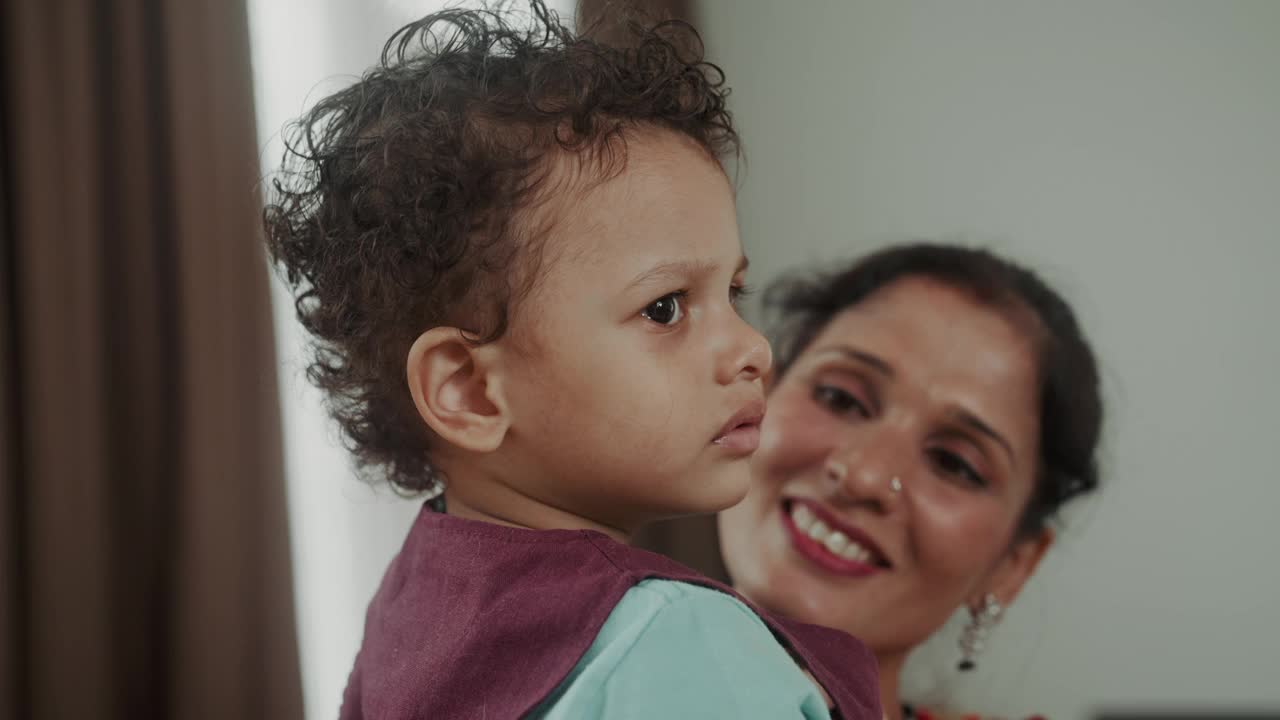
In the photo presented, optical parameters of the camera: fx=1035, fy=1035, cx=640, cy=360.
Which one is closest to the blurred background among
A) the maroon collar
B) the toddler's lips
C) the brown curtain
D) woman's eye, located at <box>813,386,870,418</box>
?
the brown curtain

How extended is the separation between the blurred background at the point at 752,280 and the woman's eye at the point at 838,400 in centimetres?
65

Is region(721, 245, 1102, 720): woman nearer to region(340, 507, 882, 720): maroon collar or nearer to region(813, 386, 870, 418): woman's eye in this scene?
region(813, 386, 870, 418): woman's eye

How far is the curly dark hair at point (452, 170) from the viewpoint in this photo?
0.84 m

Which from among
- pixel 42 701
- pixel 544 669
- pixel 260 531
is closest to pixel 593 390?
pixel 544 669

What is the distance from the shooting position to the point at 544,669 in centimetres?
75

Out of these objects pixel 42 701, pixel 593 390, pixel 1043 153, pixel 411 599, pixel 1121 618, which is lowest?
pixel 1121 618

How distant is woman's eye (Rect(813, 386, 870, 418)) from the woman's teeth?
0.57 feet

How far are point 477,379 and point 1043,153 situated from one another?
1519mm

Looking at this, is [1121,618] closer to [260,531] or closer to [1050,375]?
[1050,375]

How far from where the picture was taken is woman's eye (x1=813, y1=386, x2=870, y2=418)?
61.7 inches

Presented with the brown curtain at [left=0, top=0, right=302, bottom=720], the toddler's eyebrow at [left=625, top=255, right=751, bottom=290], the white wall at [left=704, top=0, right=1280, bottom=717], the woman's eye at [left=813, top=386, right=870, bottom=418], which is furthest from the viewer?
the white wall at [left=704, top=0, right=1280, bottom=717]

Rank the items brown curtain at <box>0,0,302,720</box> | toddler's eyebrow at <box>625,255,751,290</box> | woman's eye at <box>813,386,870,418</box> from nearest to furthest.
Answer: toddler's eyebrow at <box>625,255,751,290</box> → brown curtain at <box>0,0,302,720</box> → woman's eye at <box>813,386,870,418</box>

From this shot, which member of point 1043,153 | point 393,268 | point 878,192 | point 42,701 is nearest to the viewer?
point 393,268

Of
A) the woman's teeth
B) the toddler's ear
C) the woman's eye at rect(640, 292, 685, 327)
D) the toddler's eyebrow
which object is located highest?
the toddler's eyebrow
